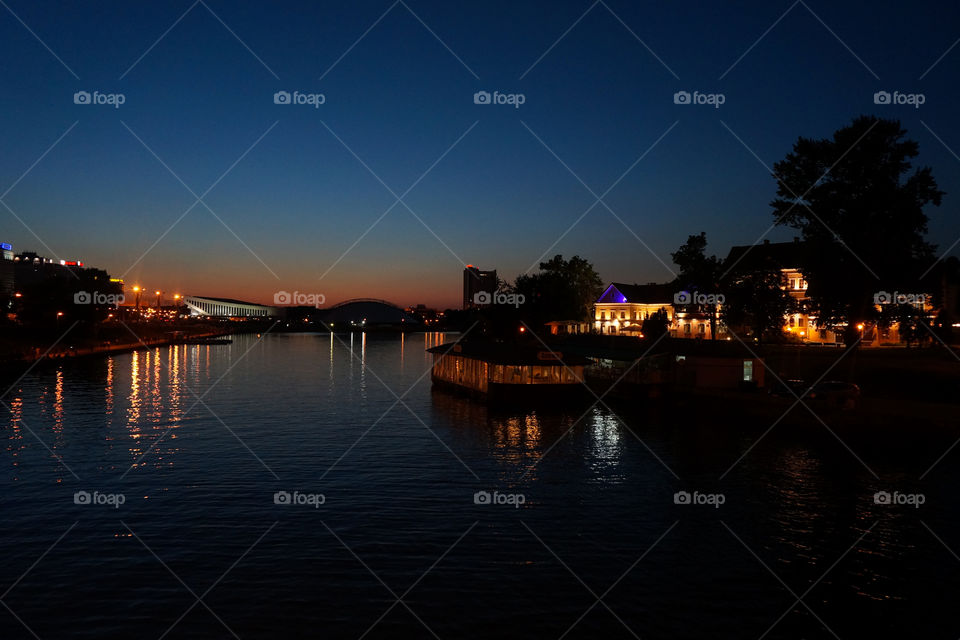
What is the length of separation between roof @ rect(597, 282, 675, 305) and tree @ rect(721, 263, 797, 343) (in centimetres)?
5255

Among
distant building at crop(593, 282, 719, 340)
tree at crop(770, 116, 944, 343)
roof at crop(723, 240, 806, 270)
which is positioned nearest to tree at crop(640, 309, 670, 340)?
roof at crop(723, 240, 806, 270)

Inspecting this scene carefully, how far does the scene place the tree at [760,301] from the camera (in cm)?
6334

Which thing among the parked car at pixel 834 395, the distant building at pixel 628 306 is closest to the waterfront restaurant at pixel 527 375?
the parked car at pixel 834 395

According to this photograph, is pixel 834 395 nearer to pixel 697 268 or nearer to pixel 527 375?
pixel 527 375

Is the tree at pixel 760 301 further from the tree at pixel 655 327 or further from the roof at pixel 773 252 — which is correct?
the tree at pixel 655 327

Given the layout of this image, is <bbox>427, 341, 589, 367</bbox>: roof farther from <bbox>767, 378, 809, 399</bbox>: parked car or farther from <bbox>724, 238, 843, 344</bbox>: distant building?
<bbox>724, 238, 843, 344</bbox>: distant building

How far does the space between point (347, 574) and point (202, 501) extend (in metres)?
8.94

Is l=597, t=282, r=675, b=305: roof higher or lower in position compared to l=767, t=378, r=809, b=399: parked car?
higher

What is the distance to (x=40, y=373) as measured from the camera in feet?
238

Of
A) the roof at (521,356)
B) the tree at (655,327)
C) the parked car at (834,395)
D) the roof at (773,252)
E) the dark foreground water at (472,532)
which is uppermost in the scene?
the roof at (773,252)

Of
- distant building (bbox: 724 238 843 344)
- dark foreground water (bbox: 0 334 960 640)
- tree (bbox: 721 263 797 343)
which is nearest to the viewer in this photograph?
dark foreground water (bbox: 0 334 960 640)

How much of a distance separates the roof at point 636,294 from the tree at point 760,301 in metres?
52.5

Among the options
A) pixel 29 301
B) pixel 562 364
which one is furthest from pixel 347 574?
pixel 29 301

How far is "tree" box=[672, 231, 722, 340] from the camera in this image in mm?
72312
